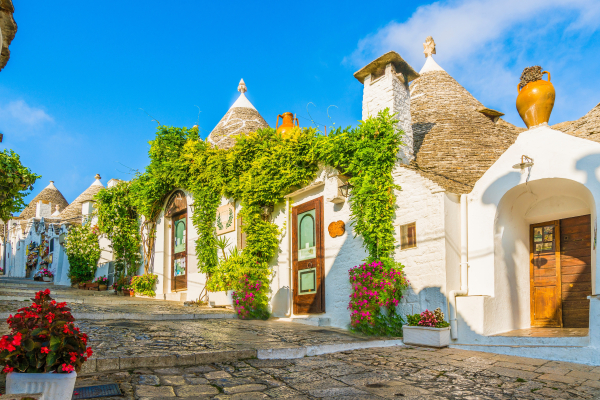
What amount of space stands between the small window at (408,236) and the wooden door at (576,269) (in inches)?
91.4

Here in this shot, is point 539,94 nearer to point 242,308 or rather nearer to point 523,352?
point 523,352

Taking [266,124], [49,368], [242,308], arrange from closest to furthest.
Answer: [49,368], [242,308], [266,124]

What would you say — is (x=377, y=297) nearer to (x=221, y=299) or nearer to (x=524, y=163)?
(x=524, y=163)

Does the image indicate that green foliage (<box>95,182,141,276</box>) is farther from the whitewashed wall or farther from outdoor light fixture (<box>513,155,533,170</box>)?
outdoor light fixture (<box>513,155,533,170</box>)

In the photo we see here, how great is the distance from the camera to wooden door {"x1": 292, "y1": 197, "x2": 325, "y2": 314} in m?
9.40

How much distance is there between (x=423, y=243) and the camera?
7.43m

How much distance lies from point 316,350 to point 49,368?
3.52 metres

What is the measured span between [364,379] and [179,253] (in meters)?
10.3

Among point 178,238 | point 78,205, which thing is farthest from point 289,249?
point 78,205

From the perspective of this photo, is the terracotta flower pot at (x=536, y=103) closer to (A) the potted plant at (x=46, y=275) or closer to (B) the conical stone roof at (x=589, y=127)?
(B) the conical stone roof at (x=589, y=127)

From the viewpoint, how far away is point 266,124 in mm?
16156

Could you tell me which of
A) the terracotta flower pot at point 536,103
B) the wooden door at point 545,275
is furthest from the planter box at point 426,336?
the terracotta flower pot at point 536,103

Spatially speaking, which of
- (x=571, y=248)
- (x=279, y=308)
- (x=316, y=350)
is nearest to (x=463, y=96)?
(x=571, y=248)

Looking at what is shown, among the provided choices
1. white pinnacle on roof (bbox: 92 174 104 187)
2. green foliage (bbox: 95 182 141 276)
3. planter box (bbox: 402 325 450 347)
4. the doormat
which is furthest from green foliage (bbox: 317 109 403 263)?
white pinnacle on roof (bbox: 92 174 104 187)
